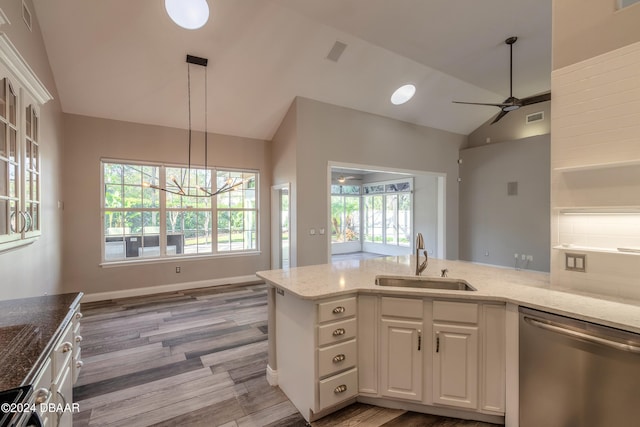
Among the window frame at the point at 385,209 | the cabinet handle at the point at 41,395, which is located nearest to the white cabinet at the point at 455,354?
the cabinet handle at the point at 41,395

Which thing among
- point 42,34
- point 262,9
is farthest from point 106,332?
point 262,9

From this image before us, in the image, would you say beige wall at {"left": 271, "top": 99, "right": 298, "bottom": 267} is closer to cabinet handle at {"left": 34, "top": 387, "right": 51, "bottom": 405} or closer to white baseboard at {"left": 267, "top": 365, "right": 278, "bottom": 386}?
white baseboard at {"left": 267, "top": 365, "right": 278, "bottom": 386}

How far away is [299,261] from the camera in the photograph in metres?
5.15

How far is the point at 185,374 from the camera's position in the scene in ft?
8.54

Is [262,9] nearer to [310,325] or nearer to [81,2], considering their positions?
[81,2]

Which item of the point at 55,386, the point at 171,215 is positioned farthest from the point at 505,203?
the point at 55,386

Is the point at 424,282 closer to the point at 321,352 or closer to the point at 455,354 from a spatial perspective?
the point at 455,354

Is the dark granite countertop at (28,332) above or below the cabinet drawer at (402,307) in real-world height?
above

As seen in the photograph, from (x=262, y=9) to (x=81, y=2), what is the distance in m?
2.10

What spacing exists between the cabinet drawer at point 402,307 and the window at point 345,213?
8330 mm

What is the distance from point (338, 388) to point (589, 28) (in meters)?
3.15

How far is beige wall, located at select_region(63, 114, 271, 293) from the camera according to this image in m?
4.55

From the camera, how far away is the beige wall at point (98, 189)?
4.55 m

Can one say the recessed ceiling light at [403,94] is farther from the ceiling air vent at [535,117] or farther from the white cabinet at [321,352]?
the white cabinet at [321,352]
